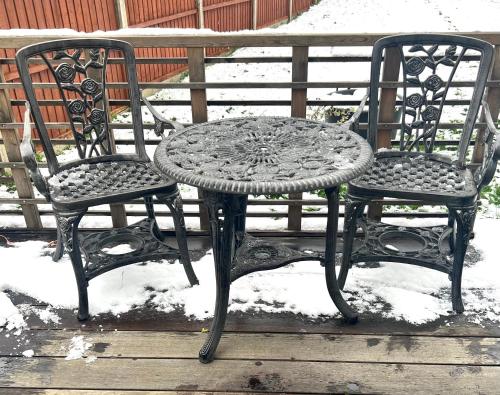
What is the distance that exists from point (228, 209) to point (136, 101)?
0.89 metres

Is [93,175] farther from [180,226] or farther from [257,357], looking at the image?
[257,357]

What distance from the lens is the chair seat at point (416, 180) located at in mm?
1833

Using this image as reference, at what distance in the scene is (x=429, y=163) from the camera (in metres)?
2.09

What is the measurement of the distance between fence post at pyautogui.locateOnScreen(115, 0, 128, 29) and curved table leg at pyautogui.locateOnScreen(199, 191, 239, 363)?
192 inches

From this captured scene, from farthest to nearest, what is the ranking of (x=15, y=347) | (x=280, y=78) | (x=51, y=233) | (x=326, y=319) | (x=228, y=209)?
(x=280, y=78)
(x=51, y=233)
(x=326, y=319)
(x=15, y=347)
(x=228, y=209)

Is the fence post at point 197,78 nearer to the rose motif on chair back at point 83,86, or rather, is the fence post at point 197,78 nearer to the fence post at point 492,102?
the rose motif on chair back at point 83,86

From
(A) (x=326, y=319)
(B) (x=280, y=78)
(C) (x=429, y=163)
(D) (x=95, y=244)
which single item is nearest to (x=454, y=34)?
(C) (x=429, y=163)

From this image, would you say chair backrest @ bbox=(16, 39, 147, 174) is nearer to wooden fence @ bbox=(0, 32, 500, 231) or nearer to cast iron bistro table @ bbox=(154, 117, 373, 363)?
wooden fence @ bbox=(0, 32, 500, 231)

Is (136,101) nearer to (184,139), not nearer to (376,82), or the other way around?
(184,139)

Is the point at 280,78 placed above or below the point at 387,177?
below

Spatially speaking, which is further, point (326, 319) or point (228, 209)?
point (326, 319)

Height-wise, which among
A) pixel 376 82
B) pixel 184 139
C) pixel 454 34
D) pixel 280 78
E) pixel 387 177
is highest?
pixel 454 34

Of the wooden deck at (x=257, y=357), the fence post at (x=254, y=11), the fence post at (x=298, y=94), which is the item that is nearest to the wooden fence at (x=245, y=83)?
the fence post at (x=298, y=94)

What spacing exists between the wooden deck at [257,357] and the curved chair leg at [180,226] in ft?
0.70
